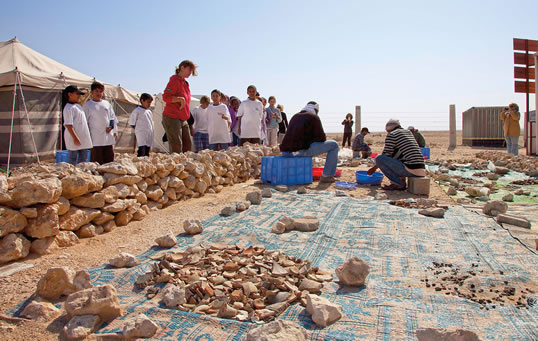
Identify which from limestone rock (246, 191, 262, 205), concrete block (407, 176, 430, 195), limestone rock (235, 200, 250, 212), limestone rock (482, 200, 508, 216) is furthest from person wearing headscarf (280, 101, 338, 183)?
limestone rock (482, 200, 508, 216)

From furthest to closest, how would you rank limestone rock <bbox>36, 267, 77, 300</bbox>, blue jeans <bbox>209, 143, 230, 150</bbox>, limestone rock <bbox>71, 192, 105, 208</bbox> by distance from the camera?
blue jeans <bbox>209, 143, 230, 150</bbox> < limestone rock <bbox>71, 192, 105, 208</bbox> < limestone rock <bbox>36, 267, 77, 300</bbox>

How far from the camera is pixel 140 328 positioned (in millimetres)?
1793

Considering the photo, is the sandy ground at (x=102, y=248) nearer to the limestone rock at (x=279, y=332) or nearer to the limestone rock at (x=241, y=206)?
the limestone rock at (x=241, y=206)

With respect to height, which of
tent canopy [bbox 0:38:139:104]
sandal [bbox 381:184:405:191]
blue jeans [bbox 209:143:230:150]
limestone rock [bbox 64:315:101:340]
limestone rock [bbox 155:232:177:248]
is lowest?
limestone rock [bbox 64:315:101:340]

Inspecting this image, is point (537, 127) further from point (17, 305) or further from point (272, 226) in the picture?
point (17, 305)

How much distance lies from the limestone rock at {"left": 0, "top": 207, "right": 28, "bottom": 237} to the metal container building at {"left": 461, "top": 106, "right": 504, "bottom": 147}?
55.3 ft

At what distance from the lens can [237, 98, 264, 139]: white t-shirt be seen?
7.50 meters

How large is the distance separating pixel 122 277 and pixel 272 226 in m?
1.52

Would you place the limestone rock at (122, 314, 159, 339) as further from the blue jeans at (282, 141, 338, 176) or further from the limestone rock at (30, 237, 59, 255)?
the blue jeans at (282, 141, 338, 176)

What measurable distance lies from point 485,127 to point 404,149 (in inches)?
486

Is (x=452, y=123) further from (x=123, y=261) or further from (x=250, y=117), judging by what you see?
(x=123, y=261)

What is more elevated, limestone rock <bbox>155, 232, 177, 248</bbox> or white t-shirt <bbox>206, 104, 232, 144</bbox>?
white t-shirt <bbox>206, 104, 232, 144</bbox>

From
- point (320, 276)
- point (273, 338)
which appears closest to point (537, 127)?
point (320, 276)

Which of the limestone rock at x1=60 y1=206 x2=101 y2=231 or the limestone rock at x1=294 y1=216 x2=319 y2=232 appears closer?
the limestone rock at x1=60 y1=206 x2=101 y2=231
